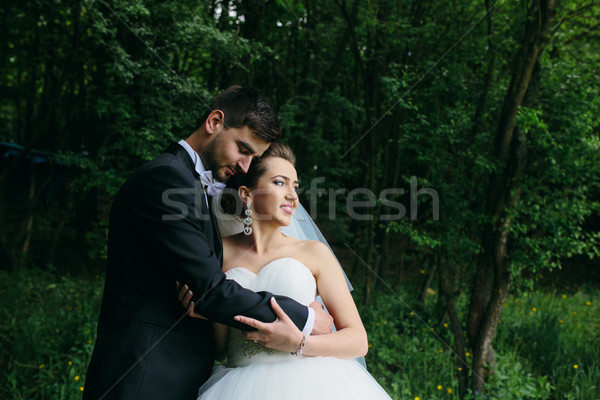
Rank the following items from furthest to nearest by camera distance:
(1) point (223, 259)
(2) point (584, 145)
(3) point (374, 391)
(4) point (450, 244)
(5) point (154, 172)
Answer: (4) point (450, 244), (2) point (584, 145), (1) point (223, 259), (3) point (374, 391), (5) point (154, 172)

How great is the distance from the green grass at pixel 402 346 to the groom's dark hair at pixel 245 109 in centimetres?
280

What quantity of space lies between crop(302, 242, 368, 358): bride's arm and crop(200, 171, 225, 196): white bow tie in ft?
1.99

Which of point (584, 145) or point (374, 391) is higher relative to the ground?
point (584, 145)

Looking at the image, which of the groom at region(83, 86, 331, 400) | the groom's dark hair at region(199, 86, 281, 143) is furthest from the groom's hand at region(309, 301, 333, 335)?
the groom's dark hair at region(199, 86, 281, 143)

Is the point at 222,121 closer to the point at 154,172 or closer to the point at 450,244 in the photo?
the point at 154,172

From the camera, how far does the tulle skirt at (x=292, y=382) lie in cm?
188

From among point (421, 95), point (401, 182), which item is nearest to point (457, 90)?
point (421, 95)

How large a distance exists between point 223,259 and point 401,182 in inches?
209

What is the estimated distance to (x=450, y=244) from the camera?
4820 millimetres

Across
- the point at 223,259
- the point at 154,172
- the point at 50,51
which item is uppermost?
the point at 50,51

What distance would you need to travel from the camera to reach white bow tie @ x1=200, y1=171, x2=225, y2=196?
212cm

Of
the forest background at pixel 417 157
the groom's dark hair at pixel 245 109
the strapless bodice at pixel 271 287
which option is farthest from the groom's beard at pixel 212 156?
the forest background at pixel 417 157

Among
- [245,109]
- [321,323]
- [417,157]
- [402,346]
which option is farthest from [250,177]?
[402,346]

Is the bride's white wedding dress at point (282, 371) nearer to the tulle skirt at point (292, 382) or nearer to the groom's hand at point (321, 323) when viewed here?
the tulle skirt at point (292, 382)
